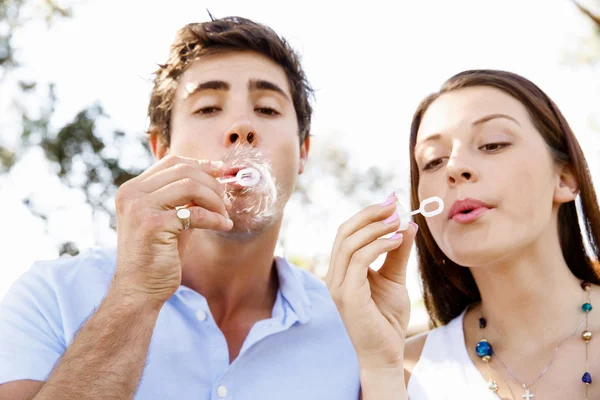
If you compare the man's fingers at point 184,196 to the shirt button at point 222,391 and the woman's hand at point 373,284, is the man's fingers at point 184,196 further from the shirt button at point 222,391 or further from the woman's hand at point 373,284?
the shirt button at point 222,391

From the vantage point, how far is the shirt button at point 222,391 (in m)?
2.66

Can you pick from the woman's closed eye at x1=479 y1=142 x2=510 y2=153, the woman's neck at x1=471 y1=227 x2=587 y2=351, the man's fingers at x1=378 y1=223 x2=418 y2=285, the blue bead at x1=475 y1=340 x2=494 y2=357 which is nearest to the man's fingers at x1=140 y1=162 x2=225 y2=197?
the man's fingers at x1=378 y1=223 x2=418 y2=285

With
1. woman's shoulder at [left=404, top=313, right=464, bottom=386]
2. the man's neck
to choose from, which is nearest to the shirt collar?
the man's neck

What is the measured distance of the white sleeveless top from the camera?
297 cm

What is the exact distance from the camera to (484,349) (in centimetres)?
305

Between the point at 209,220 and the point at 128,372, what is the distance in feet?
2.07

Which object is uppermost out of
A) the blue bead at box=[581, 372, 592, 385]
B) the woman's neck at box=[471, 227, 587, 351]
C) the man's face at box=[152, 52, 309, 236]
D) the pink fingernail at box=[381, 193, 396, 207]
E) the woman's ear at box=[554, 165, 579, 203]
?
the man's face at box=[152, 52, 309, 236]

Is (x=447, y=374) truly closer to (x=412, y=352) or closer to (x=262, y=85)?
(x=412, y=352)

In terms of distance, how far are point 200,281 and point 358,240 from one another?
1.20m

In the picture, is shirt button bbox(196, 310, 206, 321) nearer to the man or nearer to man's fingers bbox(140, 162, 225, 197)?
the man

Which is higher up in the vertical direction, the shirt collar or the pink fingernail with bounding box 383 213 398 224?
the pink fingernail with bounding box 383 213 398 224

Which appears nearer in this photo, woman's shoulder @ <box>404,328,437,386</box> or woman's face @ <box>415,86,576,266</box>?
woman's face @ <box>415,86,576,266</box>

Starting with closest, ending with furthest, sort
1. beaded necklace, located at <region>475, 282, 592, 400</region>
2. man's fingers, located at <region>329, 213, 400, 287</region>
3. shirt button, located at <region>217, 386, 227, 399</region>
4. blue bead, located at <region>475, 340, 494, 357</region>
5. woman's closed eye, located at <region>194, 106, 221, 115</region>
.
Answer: man's fingers, located at <region>329, 213, 400, 287</region>, shirt button, located at <region>217, 386, 227, 399</region>, beaded necklace, located at <region>475, 282, 592, 400</region>, blue bead, located at <region>475, 340, 494, 357</region>, woman's closed eye, located at <region>194, 106, 221, 115</region>

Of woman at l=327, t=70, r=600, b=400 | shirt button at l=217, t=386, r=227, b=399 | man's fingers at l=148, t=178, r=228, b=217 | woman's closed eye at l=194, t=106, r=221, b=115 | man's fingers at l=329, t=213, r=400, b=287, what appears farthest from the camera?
woman's closed eye at l=194, t=106, r=221, b=115
